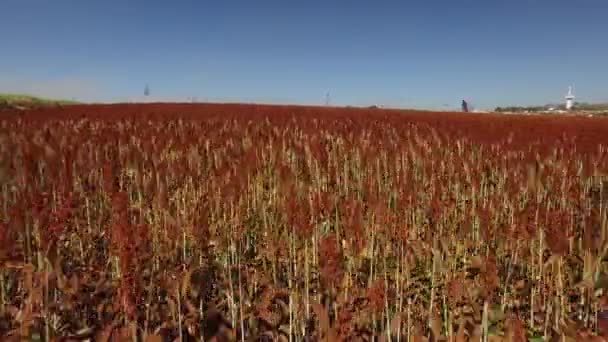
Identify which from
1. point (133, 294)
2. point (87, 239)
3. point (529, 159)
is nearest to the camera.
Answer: point (133, 294)

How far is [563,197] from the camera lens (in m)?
4.39

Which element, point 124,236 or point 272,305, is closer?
point 124,236

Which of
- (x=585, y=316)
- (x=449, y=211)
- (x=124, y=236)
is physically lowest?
(x=585, y=316)

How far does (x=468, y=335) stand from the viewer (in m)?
2.39

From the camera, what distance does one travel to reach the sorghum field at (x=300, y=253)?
7.51 feet

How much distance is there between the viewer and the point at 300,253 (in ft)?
10.9

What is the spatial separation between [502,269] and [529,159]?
3.27 meters

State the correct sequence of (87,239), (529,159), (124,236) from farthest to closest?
1. (529,159)
2. (87,239)
3. (124,236)

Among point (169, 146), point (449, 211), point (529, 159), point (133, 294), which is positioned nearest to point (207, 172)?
point (169, 146)

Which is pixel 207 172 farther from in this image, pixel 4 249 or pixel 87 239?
pixel 4 249

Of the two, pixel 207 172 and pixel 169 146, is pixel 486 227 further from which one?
pixel 169 146

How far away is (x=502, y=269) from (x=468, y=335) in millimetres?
1194

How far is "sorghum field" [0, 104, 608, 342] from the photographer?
229cm

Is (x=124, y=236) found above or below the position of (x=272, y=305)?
above
